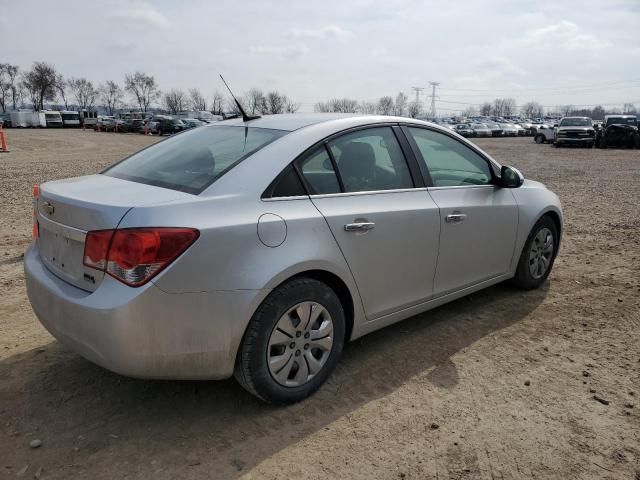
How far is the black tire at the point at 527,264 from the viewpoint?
470 centimetres

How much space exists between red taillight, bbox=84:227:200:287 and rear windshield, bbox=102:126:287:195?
356 mm

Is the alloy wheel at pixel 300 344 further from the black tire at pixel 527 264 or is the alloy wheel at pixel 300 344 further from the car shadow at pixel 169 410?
the black tire at pixel 527 264

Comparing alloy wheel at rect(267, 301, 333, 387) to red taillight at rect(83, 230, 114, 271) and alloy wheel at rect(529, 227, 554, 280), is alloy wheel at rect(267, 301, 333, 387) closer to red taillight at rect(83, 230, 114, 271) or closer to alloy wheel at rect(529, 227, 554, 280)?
red taillight at rect(83, 230, 114, 271)

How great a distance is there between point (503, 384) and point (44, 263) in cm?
281

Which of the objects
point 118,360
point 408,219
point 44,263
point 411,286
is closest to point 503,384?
point 411,286

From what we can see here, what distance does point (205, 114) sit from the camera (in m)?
68.1

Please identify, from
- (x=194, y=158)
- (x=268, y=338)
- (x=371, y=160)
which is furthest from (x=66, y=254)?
(x=371, y=160)

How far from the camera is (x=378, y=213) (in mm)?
3295

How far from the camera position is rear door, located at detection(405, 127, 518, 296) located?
3793mm

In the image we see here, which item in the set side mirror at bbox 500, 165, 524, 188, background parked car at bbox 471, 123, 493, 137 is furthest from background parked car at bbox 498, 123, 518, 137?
side mirror at bbox 500, 165, 524, 188

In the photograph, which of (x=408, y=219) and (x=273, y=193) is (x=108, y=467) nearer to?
(x=273, y=193)

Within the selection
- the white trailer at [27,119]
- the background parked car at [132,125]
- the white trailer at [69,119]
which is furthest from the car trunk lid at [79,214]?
the white trailer at [69,119]

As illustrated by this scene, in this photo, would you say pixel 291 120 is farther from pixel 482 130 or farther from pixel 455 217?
pixel 482 130

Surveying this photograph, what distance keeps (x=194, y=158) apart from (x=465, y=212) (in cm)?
193
